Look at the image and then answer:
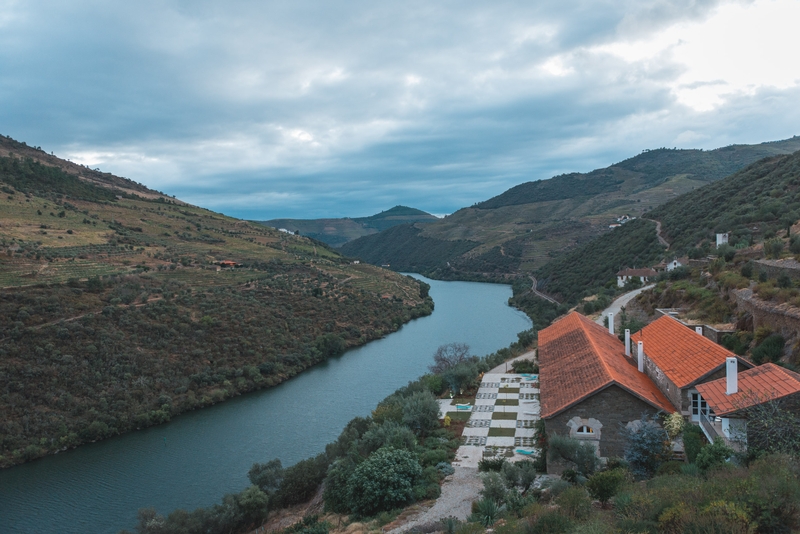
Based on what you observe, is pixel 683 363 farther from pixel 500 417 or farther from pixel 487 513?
pixel 487 513


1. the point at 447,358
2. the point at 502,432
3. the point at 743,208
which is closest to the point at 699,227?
the point at 743,208

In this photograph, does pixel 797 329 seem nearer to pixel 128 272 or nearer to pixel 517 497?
pixel 517 497

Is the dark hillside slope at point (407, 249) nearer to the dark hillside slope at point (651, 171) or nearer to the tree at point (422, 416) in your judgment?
the dark hillside slope at point (651, 171)

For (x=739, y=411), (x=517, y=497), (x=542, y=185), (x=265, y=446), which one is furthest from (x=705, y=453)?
(x=542, y=185)

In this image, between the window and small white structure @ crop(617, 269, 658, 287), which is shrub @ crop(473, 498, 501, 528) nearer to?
the window

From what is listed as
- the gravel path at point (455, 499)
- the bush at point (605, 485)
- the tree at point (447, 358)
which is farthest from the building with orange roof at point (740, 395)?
the tree at point (447, 358)
